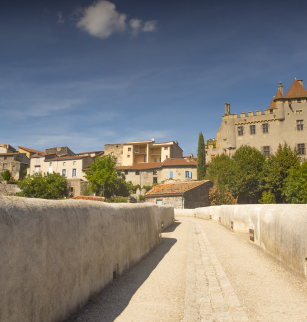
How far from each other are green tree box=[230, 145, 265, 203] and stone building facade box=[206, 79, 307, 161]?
29.3 ft

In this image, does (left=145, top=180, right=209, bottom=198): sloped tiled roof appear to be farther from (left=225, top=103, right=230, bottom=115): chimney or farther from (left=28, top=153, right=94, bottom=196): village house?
(left=28, top=153, right=94, bottom=196): village house

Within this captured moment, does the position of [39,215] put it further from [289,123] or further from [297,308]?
[289,123]

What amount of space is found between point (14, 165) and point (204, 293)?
257 ft

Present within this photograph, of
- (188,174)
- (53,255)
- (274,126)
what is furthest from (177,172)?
(53,255)

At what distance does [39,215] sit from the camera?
10.0 feet

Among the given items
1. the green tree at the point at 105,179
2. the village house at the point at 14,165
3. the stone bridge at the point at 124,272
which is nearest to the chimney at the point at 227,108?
the green tree at the point at 105,179

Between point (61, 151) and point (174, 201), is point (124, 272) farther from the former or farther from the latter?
point (61, 151)

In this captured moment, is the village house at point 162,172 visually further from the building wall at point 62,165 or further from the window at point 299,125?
the window at point 299,125

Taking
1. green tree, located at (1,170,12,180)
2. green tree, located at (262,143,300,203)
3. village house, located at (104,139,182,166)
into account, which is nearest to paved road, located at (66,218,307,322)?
green tree, located at (262,143,300,203)

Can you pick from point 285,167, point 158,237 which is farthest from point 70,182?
point 158,237

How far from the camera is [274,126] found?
179 ft

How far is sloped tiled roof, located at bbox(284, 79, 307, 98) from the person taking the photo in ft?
181

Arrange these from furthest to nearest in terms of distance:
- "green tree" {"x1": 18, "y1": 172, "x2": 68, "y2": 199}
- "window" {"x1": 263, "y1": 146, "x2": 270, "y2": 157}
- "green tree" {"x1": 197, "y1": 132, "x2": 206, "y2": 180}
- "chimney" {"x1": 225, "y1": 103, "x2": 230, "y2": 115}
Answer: "chimney" {"x1": 225, "y1": 103, "x2": 230, "y2": 115}
"green tree" {"x1": 197, "y1": 132, "x2": 206, "y2": 180}
"window" {"x1": 263, "y1": 146, "x2": 270, "y2": 157}
"green tree" {"x1": 18, "y1": 172, "x2": 68, "y2": 199}

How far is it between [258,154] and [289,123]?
11569mm
